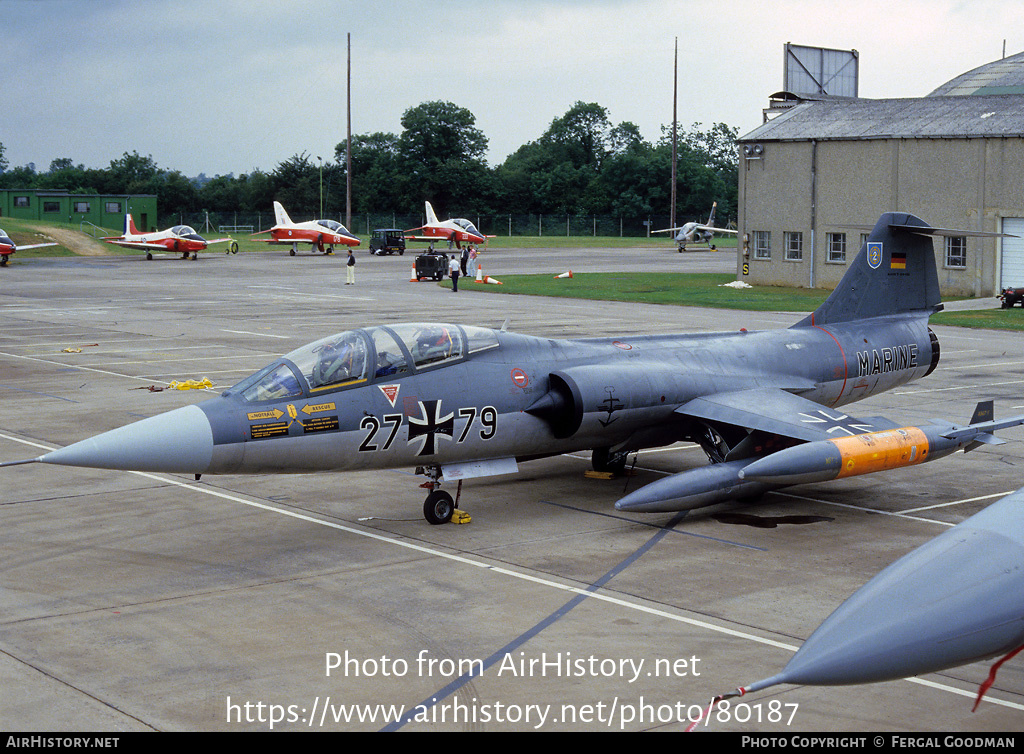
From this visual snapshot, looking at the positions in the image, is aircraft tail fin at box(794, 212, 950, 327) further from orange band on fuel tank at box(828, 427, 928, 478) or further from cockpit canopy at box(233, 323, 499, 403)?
cockpit canopy at box(233, 323, 499, 403)

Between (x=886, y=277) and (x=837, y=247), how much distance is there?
3526 cm

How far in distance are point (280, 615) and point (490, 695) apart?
284cm

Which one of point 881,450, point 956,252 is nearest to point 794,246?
point 956,252

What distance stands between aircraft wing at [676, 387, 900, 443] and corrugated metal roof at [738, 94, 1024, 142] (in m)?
35.3

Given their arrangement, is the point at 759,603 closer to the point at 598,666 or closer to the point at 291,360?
the point at 598,666

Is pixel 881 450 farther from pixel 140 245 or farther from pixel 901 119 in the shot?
pixel 140 245

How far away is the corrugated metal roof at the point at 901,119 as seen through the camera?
4662 cm

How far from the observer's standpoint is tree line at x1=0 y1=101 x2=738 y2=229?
12669cm

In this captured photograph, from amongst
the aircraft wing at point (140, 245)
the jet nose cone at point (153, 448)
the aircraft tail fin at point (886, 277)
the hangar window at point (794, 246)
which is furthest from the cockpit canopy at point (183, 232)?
the jet nose cone at point (153, 448)

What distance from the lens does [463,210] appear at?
12694 cm

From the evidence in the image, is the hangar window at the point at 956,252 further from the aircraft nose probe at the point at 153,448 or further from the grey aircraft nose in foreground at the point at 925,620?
the grey aircraft nose in foreground at the point at 925,620

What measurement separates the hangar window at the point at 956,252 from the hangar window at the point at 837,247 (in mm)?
5071

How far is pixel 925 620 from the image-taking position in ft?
18.0

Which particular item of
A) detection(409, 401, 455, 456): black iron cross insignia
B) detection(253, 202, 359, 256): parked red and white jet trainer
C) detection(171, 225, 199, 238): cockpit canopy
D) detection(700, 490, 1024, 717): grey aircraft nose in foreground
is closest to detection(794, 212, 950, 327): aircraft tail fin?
detection(409, 401, 455, 456): black iron cross insignia
